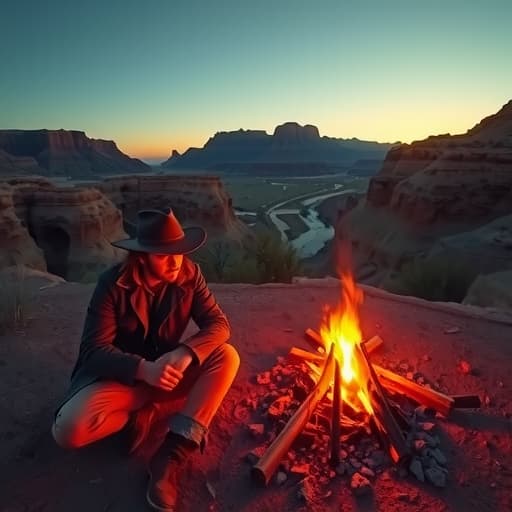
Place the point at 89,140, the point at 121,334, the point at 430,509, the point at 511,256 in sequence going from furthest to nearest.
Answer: the point at 89,140 → the point at 511,256 → the point at 121,334 → the point at 430,509

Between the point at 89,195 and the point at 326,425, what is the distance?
26.4 metres

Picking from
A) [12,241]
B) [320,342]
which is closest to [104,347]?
[320,342]

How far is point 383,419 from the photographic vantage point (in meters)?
2.90

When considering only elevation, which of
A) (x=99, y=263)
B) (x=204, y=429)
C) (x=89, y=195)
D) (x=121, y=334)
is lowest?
(x=99, y=263)

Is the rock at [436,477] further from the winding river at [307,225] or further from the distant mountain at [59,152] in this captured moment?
the distant mountain at [59,152]

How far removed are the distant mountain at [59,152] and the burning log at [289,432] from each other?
89429 mm

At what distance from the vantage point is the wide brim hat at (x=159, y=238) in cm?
275

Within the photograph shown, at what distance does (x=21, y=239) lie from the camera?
22.0 metres

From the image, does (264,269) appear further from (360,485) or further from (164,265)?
(360,485)

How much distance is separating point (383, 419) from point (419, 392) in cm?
66

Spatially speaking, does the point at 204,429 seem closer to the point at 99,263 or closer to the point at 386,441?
the point at 386,441

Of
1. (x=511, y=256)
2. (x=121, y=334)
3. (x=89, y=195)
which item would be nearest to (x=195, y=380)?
(x=121, y=334)

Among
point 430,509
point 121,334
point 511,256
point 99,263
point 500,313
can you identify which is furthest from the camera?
point 99,263

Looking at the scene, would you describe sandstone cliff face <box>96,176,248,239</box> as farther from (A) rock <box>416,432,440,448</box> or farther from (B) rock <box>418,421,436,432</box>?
(A) rock <box>416,432,440,448</box>
